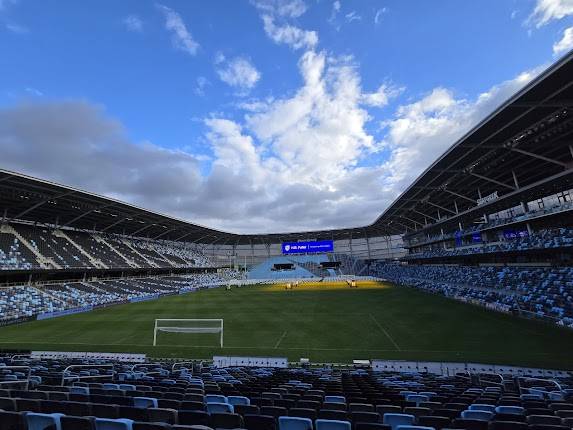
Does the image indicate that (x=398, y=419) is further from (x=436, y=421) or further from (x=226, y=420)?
(x=226, y=420)

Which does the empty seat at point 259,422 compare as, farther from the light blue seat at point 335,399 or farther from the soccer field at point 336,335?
the soccer field at point 336,335

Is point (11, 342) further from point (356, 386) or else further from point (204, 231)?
point (204, 231)

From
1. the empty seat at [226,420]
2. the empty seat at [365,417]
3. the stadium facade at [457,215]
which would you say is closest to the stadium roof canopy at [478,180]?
the stadium facade at [457,215]

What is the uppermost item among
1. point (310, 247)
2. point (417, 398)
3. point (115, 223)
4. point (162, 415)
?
point (115, 223)

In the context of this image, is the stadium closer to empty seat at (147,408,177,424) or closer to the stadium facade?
empty seat at (147,408,177,424)

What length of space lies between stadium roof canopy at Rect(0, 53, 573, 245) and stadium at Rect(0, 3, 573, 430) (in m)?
0.21

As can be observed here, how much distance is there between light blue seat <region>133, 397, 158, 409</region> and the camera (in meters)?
5.57

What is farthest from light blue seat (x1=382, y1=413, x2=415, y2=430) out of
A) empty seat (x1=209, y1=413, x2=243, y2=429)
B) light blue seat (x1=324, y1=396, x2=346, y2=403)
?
empty seat (x1=209, y1=413, x2=243, y2=429)

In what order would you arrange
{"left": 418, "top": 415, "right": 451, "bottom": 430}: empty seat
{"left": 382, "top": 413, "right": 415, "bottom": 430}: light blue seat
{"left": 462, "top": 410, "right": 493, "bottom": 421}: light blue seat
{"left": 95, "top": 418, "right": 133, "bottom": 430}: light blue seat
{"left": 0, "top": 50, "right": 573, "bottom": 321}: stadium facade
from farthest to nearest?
{"left": 0, "top": 50, "right": 573, "bottom": 321}: stadium facade < {"left": 462, "top": 410, "right": 493, "bottom": 421}: light blue seat < {"left": 382, "top": 413, "right": 415, "bottom": 430}: light blue seat < {"left": 418, "top": 415, "right": 451, "bottom": 430}: empty seat < {"left": 95, "top": 418, "right": 133, "bottom": 430}: light blue seat

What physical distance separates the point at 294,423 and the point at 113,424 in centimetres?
222

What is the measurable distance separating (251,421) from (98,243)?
67.4 meters

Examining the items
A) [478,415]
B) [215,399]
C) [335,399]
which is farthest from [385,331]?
[215,399]

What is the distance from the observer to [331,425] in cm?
399

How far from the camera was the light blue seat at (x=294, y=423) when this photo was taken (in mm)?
4180
